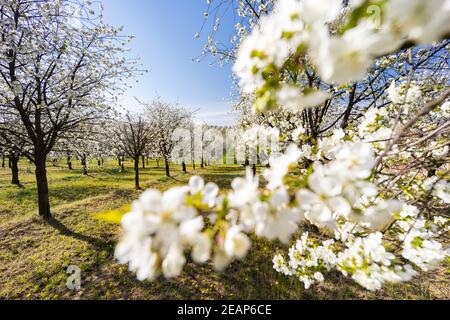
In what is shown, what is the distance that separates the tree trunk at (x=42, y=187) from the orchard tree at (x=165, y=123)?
40.3 ft

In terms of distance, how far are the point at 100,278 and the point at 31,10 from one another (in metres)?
7.27

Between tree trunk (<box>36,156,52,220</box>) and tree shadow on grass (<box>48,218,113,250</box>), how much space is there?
1.56 feet

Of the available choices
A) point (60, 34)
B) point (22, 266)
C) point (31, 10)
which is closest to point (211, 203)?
point (22, 266)

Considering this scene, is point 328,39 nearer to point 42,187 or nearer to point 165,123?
point 42,187

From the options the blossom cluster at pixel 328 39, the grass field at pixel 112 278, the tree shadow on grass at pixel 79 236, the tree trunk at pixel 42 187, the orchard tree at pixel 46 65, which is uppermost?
the orchard tree at pixel 46 65

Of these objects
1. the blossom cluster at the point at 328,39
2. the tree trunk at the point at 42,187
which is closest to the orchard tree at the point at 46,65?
the tree trunk at the point at 42,187

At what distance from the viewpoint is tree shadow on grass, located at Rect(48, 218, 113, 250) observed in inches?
244

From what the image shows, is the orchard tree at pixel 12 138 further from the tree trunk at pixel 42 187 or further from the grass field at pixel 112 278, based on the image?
the grass field at pixel 112 278

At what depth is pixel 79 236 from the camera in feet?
21.6

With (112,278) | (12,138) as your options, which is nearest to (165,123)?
(12,138)

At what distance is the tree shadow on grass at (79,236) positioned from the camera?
6.19 meters

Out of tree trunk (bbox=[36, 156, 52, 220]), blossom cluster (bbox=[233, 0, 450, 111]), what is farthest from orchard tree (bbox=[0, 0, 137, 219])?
blossom cluster (bbox=[233, 0, 450, 111])

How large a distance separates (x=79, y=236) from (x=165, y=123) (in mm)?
16967
